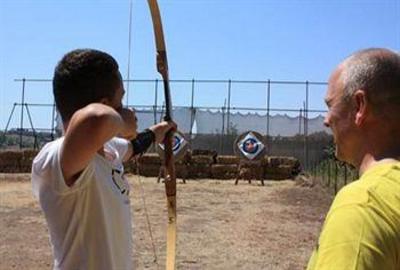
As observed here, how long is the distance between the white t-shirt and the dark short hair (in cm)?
12

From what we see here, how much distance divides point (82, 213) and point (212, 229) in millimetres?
7313

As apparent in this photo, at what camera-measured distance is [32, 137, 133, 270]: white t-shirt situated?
205 cm

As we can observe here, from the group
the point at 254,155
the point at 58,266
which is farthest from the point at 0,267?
the point at 254,155

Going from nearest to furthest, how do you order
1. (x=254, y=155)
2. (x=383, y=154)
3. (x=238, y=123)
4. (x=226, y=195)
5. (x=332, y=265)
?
(x=332, y=265) → (x=383, y=154) → (x=226, y=195) → (x=254, y=155) → (x=238, y=123)

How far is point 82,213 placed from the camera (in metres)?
2.11

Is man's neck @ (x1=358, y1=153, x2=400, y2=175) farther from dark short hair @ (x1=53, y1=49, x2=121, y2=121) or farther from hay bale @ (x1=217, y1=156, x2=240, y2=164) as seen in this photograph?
hay bale @ (x1=217, y1=156, x2=240, y2=164)

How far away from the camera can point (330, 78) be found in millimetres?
1445

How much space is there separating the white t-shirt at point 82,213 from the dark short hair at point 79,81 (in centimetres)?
12

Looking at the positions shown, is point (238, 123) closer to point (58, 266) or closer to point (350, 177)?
point (350, 177)

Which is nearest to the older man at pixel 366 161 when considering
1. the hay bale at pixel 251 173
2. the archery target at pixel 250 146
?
the hay bale at pixel 251 173

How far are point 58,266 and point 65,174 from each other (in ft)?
1.14

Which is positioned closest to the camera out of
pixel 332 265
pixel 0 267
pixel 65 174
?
pixel 332 265

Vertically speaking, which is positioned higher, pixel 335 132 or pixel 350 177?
pixel 335 132

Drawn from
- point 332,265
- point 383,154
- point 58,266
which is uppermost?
point 383,154
